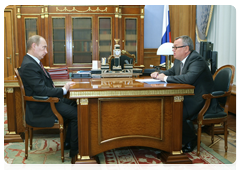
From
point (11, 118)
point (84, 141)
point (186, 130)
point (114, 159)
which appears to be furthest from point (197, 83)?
point (11, 118)

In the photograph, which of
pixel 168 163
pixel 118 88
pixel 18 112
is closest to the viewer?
pixel 118 88

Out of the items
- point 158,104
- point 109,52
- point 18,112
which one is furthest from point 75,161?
point 109,52

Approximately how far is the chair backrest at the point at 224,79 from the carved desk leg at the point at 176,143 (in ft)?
2.32

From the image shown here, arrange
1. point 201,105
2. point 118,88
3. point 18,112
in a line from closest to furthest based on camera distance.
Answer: point 118,88 → point 201,105 → point 18,112

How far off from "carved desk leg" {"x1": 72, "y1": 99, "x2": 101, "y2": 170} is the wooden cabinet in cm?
384

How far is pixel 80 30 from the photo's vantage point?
579 cm

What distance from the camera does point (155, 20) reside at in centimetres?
630

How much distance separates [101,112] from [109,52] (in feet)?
12.7

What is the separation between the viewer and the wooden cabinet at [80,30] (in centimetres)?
568

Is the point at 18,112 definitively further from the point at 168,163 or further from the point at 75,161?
the point at 168,163

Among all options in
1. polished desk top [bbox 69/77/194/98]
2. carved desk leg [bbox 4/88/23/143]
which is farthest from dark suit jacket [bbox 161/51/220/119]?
carved desk leg [bbox 4/88/23/143]

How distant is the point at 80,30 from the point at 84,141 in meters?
4.14

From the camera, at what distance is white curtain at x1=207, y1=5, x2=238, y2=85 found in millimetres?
4148

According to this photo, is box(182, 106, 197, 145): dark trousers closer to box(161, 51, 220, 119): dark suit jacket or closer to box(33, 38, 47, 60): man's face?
box(161, 51, 220, 119): dark suit jacket
